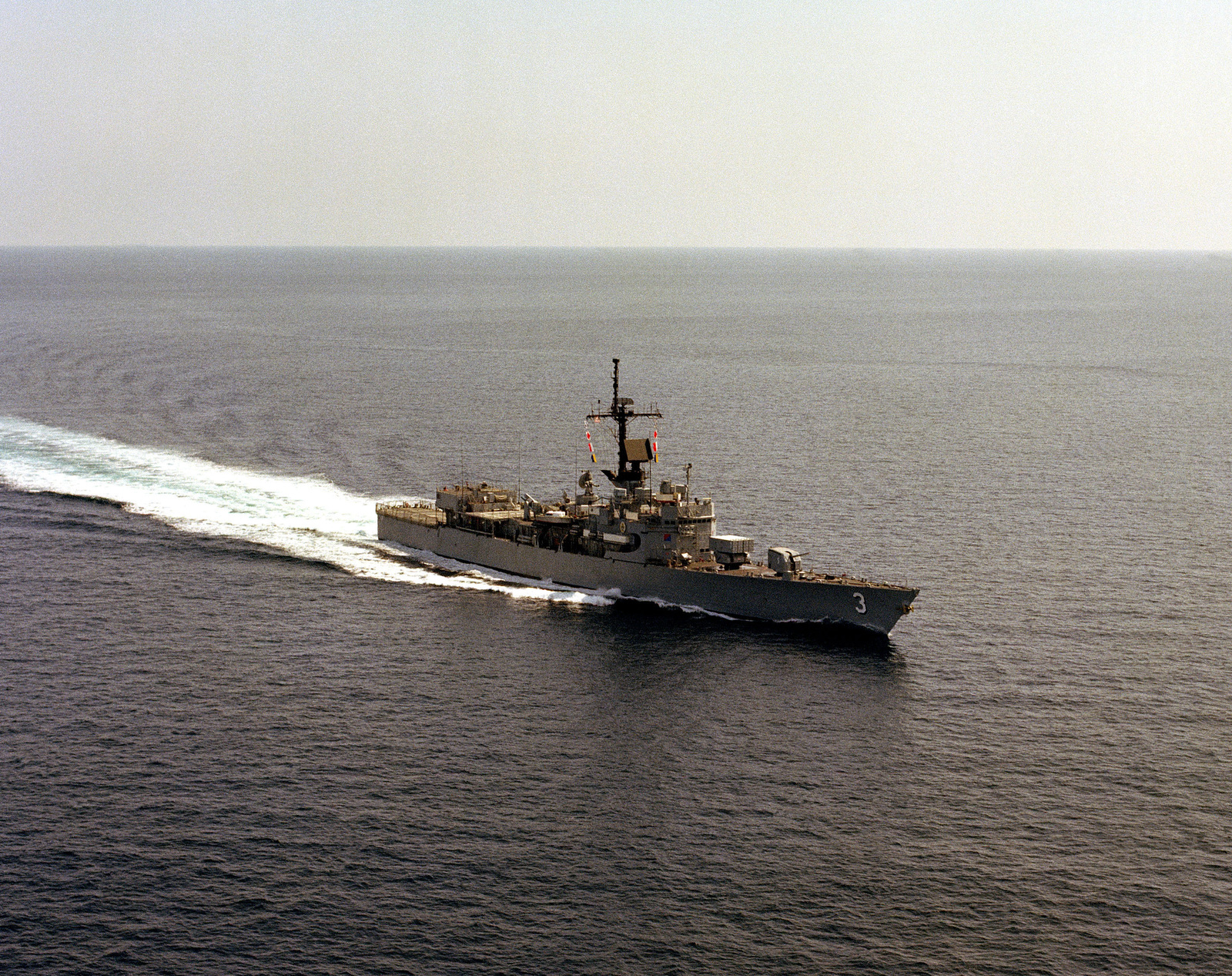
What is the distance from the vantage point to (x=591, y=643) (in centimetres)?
9400

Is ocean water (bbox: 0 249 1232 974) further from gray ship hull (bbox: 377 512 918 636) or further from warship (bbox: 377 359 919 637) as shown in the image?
warship (bbox: 377 359 919 637)

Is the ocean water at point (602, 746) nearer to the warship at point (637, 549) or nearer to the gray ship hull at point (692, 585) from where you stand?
the gray ship hull at point (692, 585)

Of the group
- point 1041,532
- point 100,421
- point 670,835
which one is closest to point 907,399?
point 1041,532

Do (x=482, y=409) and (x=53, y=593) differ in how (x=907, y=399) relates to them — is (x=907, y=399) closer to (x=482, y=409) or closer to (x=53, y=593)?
(x=482, y=409)

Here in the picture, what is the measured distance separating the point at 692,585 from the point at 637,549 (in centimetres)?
616

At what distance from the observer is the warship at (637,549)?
96.8m

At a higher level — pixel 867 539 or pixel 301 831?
pixel 867 539

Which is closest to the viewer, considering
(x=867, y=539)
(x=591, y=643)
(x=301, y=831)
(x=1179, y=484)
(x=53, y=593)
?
(x=301, y=831)

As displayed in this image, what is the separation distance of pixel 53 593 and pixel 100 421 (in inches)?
2758

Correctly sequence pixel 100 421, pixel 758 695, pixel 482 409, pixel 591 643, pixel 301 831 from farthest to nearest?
pixel 482 409 < pixel 100 421 < pixel 591 643 < pixel 758 695 < pixel 301 831

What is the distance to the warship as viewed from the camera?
9681 cm

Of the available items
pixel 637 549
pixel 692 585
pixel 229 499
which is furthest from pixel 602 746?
pixel 229 499

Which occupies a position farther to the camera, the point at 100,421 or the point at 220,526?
the point at 100,421

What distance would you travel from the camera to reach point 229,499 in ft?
425
